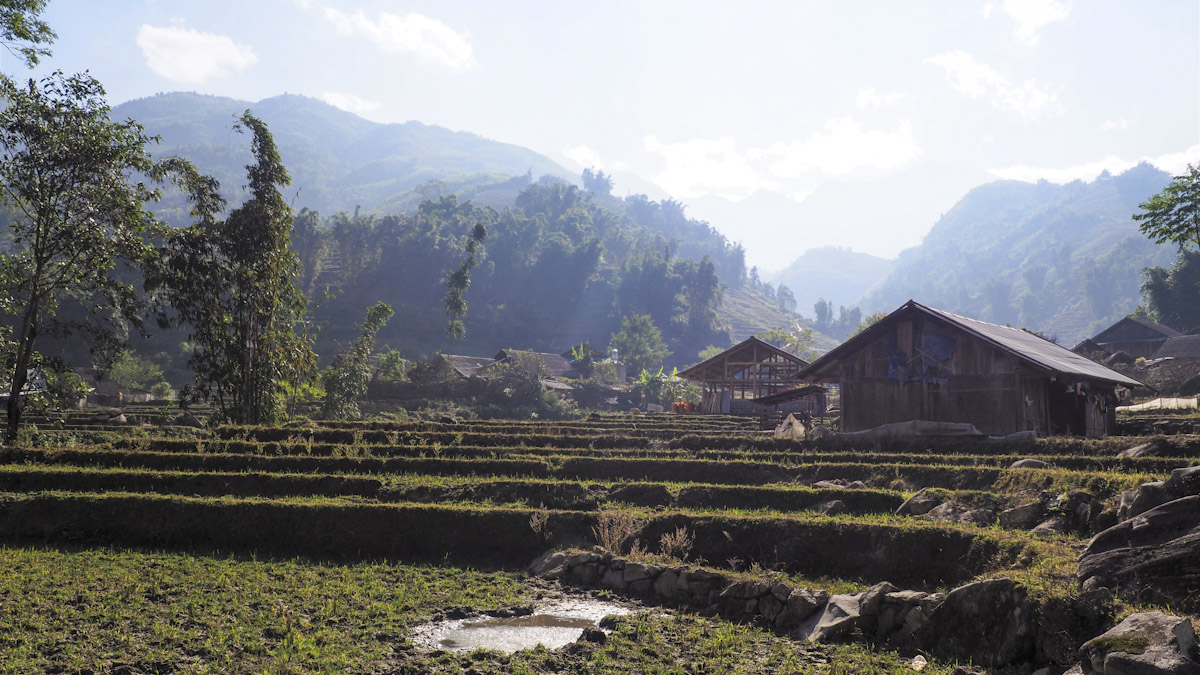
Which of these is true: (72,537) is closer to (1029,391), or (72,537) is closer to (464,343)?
(1029,391)

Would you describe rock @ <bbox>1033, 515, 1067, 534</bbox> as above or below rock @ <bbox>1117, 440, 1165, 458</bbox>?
below

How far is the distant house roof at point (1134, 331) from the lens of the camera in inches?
2330

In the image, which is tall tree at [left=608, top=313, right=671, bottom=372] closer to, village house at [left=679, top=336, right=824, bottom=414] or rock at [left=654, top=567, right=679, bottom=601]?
village house at [left=679, top=336, right=824, bottom=414]

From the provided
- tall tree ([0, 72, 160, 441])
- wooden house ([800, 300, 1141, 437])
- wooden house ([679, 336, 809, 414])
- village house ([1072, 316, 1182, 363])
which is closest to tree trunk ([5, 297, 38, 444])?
tall tree ([0, 72, 160, 441])

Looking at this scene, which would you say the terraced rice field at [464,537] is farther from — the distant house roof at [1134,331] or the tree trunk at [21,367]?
the distant house roof at [1134,331]

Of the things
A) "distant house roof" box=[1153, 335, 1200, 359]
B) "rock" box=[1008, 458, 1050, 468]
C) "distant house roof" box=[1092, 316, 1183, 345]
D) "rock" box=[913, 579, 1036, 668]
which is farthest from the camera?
"distant house roof" box=[1092, 316, 1183, 345]

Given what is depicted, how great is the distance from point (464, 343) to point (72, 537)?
8984 centimetres

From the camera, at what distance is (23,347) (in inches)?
867

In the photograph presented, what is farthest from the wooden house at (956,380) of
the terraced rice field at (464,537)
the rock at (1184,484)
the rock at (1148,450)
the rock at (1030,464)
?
the rock at (1184,484)

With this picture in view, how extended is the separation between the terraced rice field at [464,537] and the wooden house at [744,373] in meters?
23.8

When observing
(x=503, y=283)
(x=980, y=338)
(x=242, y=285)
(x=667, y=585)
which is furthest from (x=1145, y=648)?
(x=503, y=283)

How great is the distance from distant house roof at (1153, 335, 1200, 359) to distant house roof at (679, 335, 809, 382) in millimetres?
24734

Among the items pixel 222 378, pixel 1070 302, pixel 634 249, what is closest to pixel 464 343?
pixel 634 249

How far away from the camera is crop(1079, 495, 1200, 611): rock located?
8.76 m
